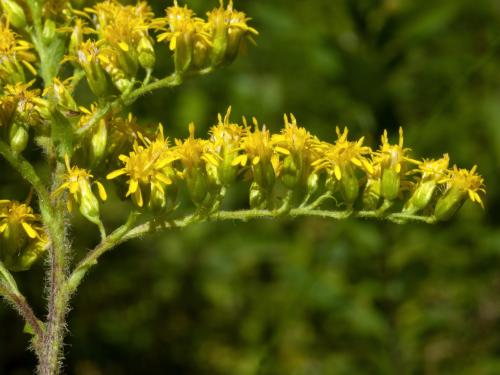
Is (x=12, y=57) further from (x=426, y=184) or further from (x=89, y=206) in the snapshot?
(x=426, y=184)

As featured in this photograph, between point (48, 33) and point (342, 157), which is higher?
point (48, 33)

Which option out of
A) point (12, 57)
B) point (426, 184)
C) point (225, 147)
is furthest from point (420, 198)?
point (12, 57)

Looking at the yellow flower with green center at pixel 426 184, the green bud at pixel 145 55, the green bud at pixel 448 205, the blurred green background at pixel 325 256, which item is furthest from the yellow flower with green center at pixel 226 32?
the blurred green background at pixel 325 256

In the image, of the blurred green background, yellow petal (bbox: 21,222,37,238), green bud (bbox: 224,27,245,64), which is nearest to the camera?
yellow petal (bbox: 21,222,37,238)

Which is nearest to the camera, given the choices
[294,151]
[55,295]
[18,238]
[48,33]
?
[55,295]

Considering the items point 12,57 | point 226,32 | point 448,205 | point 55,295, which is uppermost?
point 226,32

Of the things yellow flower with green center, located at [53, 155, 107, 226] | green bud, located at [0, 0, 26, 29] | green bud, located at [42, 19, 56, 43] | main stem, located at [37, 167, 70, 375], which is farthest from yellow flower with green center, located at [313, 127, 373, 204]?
green bud, located at [0, 0, 26, 29]

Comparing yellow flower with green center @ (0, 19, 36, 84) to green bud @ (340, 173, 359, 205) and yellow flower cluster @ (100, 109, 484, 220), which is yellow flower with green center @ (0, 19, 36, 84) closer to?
yellow flower cluster @ (100, 109, 484, 220)
